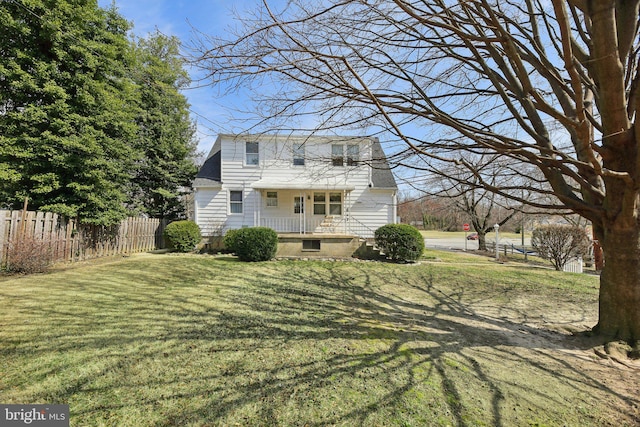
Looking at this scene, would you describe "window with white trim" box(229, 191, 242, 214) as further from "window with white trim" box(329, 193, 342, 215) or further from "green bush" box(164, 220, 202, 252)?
"window with white trim" box(329, 193, 342, 215)

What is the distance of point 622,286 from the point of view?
364cm

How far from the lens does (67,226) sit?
9.51 m

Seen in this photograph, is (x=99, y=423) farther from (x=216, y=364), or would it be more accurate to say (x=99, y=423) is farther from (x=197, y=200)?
(x=197, y=200)

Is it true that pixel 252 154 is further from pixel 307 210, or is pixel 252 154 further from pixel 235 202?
pixel 307 210

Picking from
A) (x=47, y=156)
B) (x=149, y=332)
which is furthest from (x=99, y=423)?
(x=47, y=156)

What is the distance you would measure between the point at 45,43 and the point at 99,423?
13.0m

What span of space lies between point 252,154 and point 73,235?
7.92m

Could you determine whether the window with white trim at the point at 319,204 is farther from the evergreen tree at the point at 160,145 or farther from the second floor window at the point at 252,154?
the evergreen tree at the point at 160,145

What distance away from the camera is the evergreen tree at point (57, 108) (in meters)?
8.83

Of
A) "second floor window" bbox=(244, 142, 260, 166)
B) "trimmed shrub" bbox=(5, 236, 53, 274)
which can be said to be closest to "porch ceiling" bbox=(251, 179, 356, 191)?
"second floor window" bbox=(244, 142, 260, 166)

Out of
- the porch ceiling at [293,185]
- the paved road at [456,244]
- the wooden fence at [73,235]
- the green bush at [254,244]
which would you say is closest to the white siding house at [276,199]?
the porch ceiling at [293,185]

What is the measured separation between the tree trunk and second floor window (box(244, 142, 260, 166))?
13.2 metres

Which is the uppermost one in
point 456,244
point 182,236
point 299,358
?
point 182,236

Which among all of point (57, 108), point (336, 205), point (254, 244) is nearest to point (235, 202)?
→ point (254, 244)
